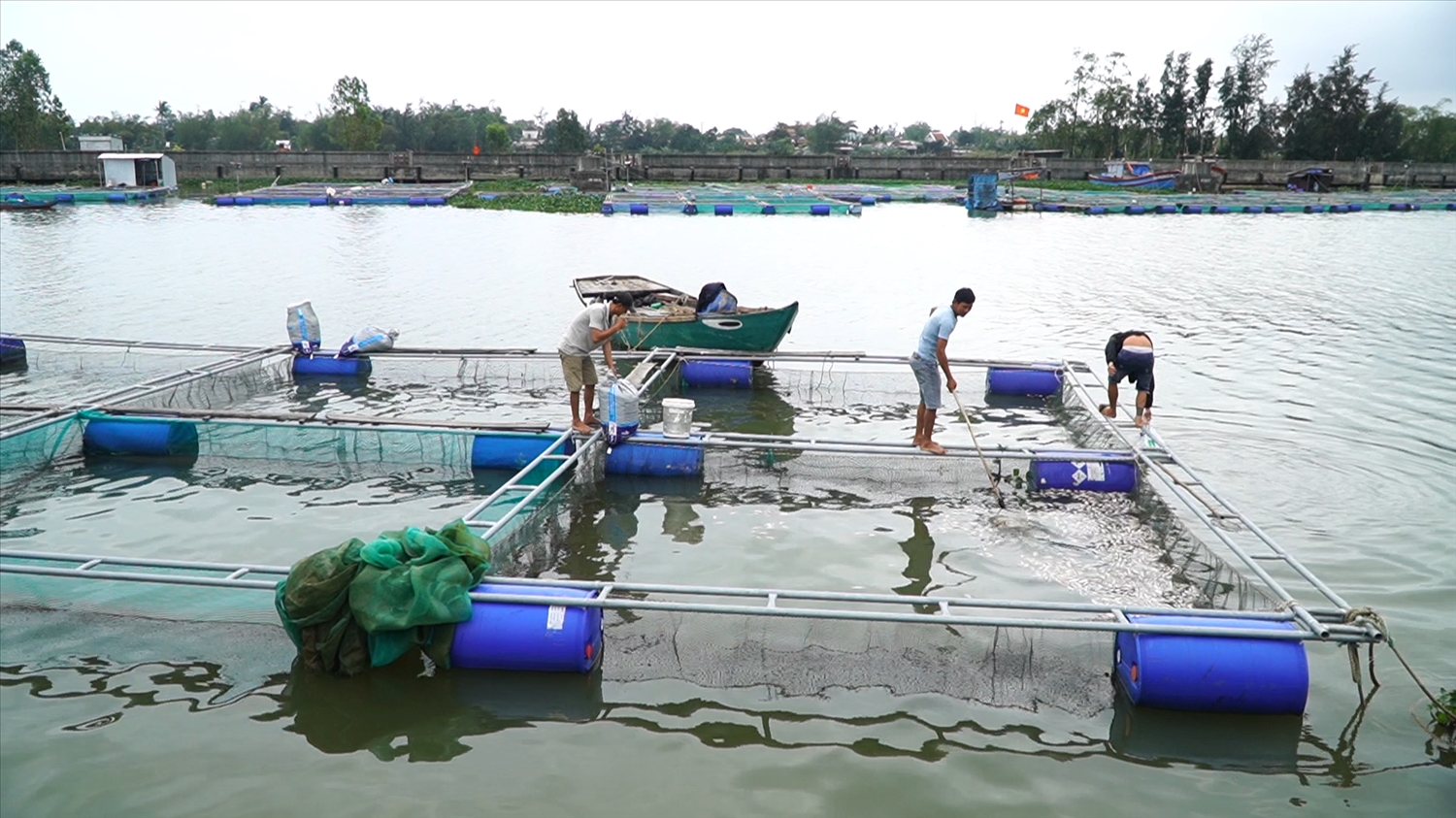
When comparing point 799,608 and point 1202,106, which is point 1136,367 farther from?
point 1202,106

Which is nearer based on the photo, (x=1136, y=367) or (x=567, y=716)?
(x=567, y=716)

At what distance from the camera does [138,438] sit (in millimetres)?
11141

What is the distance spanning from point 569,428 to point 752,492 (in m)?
2.09

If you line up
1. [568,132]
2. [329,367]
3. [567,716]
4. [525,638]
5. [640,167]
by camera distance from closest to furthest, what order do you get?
[567,716] < [525,638] < [329,367] < [640,167] < [568,132]

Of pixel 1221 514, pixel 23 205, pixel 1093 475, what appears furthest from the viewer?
pixel 23 205

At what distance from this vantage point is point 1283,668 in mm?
6055

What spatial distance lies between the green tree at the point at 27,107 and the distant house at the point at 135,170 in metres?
19.5

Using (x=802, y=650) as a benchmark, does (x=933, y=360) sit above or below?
above

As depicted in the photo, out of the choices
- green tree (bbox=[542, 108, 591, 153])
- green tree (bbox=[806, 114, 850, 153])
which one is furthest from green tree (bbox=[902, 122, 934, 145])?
green tree (bbox=[542, 108, 591, 153])

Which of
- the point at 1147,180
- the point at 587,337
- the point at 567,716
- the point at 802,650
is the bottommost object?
the point at 567,716

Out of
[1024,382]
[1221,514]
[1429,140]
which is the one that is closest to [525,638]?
[1221,514]

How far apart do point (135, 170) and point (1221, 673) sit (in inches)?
2365

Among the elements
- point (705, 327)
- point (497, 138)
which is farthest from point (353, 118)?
point (705, 327)

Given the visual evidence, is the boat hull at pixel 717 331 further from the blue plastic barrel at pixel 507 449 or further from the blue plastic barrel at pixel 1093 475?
the blue plastic barrel at pixel 1093 475
